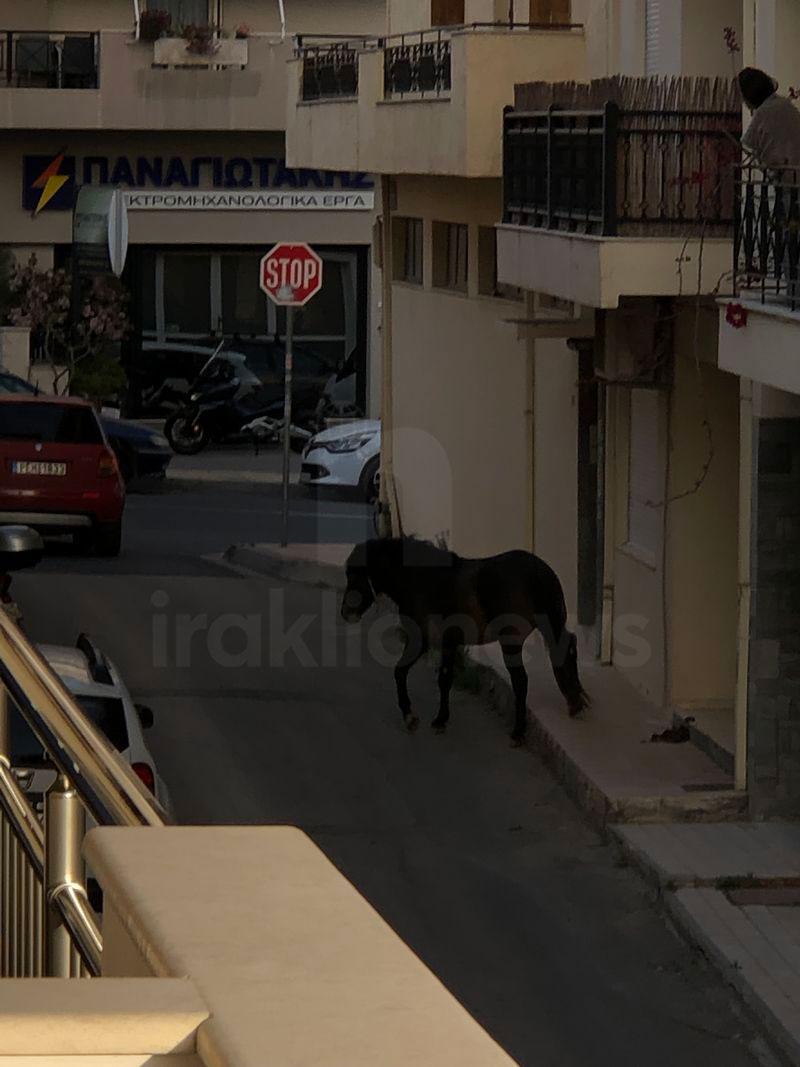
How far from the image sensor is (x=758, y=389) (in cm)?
1155

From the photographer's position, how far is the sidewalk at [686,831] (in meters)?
9.46

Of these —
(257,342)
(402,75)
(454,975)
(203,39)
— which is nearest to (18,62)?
(203,39)

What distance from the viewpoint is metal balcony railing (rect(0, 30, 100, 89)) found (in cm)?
3506

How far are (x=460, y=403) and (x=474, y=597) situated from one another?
6.20 metres

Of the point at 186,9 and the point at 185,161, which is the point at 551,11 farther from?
the point at 186,9

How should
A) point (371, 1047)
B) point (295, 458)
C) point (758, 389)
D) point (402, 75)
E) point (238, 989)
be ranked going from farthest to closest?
point (295, 458) < point (402, 75) < point (758, 389) < point (238, 989) < point (371, 1047)

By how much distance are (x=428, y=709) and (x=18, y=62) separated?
2284 centimetres

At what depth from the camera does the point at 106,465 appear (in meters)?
22.2

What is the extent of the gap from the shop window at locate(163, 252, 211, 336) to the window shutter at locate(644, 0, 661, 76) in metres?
23.1

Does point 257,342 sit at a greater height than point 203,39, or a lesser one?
lesser

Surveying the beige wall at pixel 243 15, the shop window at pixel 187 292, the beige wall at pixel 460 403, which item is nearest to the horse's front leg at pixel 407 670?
the beige wall at pixel 460 403

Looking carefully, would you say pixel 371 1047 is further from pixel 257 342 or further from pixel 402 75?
pixel 257 342

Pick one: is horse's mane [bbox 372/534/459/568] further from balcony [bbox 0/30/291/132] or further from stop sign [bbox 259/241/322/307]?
balcony [bbox 0/30/291/132]

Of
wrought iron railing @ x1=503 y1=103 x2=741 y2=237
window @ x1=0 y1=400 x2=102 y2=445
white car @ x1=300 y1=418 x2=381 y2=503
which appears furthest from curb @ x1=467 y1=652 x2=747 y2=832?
white car @ x1=300 y1=418 x2=381 y2=503
